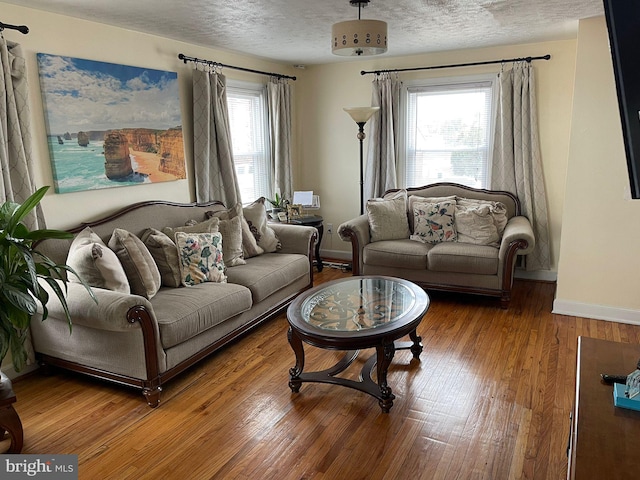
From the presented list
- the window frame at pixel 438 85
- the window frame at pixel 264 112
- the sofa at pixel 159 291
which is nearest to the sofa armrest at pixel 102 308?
the sofa at pixel 159 291

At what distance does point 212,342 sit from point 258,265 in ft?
2.94

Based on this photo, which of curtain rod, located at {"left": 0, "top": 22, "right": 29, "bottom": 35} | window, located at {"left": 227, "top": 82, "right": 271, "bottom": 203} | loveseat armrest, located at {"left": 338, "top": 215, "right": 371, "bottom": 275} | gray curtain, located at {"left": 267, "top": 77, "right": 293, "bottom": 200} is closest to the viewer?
curtain rod, located at {"left": 0, "top": 22, "right": 29, "bottom": 35}

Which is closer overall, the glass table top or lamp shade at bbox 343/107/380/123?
the glass table top

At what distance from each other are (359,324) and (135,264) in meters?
1.53

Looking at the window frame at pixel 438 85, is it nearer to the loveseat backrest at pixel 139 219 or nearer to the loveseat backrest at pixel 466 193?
the loveseat backrest at pixel 466 193

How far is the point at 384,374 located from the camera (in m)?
2.69

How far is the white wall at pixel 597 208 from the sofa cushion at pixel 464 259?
56 centimetres

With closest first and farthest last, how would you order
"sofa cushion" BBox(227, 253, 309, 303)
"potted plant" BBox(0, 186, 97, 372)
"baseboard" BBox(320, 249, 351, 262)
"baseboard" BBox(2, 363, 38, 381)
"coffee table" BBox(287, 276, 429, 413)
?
"potted plant" BBox(0, 186, 97, 372) → "coffee table" BBox(287, 276, 429, 413) → "baseboard" BBox(2, 363, 38, 381) → "sofa cushion" BBox(227, 253, 309, 303) → "baseboard" BBox(320, 249, 351, 262)

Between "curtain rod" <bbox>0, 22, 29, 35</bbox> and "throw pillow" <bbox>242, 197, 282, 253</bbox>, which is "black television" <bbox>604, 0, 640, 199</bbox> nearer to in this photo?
"curtain rod" <bbox>0, 22, 29, 35</bbox>

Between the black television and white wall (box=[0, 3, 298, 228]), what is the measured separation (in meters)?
3.28

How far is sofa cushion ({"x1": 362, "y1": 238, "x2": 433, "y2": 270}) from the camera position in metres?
4.42

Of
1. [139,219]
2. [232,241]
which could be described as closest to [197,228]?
[232,241]

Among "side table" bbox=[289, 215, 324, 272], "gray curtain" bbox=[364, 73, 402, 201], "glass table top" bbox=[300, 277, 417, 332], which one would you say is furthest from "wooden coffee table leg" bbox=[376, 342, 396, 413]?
"gray curtain" bbox=[364, 73, 402, 201]

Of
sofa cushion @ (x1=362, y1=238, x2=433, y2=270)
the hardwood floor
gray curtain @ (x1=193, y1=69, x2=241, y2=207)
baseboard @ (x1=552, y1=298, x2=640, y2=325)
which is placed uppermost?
gray curtain @ (x1=193, y1=69, x2=241, y2=207)
